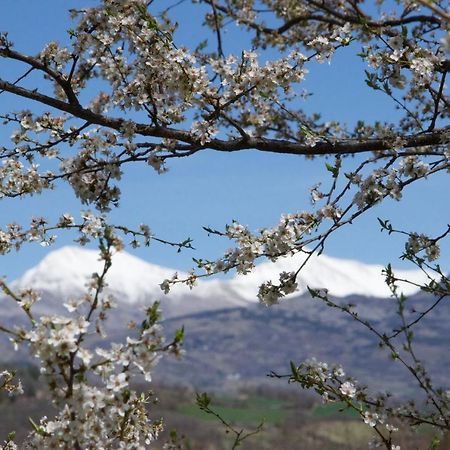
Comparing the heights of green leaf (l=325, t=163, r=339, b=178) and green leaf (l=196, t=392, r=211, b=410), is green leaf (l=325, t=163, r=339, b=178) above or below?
above

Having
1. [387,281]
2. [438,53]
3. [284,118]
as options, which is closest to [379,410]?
Result: [387,281]

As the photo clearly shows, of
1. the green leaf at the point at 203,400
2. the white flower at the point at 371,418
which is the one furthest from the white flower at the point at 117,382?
the white flower at the point at 371,418

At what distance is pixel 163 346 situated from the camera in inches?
127

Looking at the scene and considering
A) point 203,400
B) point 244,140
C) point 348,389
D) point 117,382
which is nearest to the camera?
point 117,382

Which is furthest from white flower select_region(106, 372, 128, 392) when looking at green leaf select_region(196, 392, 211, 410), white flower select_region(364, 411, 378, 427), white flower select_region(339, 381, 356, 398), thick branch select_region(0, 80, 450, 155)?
thick branch select_region(0, 80, 450, 155)

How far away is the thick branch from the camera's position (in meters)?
7.15

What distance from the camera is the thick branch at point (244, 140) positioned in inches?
281

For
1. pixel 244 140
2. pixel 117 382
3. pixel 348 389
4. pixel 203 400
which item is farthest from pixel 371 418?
pixel 117 382

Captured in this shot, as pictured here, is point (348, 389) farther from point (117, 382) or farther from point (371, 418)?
point (117, 382)

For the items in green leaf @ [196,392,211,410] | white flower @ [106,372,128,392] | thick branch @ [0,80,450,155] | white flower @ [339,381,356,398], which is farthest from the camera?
thick branch @ [0,80,450,155]

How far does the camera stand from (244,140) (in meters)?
7.27

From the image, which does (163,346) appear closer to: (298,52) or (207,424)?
(298,52)

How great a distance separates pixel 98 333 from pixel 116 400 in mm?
367

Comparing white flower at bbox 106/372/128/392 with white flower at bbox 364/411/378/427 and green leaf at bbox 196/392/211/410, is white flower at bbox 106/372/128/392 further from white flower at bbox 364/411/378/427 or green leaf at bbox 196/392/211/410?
white flower at bbox 364/411/378/427
